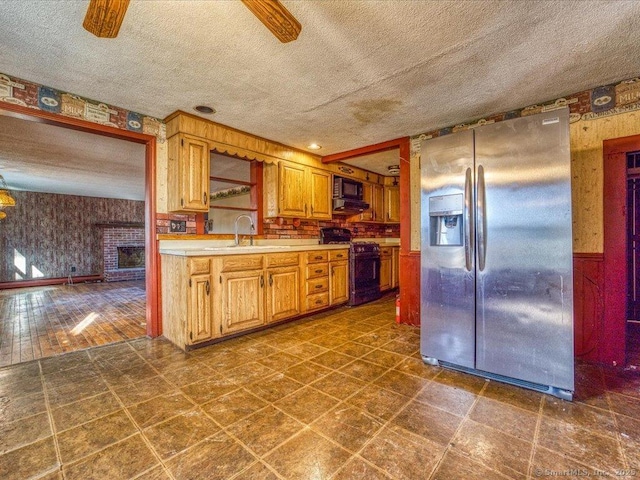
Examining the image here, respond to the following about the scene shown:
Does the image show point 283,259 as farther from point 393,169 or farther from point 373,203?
point 393,169

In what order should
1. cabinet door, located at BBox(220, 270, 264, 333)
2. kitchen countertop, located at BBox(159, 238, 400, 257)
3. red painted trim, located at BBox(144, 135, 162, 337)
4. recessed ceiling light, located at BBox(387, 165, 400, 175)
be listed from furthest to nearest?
recessed ceiling light, located at BBox(387, 165, 400, 175) → red painted trim, located at BBox(144, 135, 162, 337) → cabinet door, located at BBox(220, 270, 264, 333) → kitchen countertop, located at BBox(159, 238, 400, 257)

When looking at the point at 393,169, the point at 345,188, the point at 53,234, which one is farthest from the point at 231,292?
the point at 53,234

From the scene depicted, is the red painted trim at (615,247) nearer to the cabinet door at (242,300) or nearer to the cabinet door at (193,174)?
the cabinet door at (242,300)

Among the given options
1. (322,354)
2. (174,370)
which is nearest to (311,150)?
(322,354)

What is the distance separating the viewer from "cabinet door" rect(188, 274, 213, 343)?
2.67 m

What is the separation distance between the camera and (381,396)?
1911 millimetres

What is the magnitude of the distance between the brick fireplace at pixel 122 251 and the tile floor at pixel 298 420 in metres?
6.01

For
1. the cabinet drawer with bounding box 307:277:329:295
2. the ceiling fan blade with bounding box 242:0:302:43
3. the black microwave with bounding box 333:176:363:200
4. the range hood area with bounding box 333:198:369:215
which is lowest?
the cabinet drawer with bounding box 307:277:329:295

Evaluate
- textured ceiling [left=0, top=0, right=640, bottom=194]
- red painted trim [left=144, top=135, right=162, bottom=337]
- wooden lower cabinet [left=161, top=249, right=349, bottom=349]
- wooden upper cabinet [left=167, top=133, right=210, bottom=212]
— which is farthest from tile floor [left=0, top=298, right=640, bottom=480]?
textured ceiling [left=0, top=0, right=640, bottom=194]

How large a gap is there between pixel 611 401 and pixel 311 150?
12.6 ft

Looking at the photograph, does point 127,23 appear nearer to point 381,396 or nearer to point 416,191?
point 381,396

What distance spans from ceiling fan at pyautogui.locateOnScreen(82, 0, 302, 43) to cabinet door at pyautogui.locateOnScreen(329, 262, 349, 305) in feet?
10.1

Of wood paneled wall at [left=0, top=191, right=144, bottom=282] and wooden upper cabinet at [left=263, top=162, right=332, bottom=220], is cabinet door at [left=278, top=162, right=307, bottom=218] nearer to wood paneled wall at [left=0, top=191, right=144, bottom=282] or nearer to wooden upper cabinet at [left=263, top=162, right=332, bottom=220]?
wooden upper cabinet at [left=263, top=162, right=332, bottom=220]

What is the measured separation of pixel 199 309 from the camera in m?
2.72
